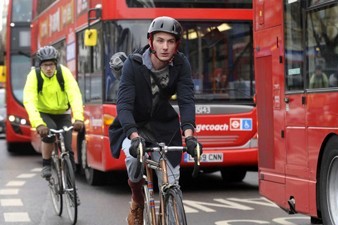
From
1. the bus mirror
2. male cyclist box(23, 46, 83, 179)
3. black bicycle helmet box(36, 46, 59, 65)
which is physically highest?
the bus mirror

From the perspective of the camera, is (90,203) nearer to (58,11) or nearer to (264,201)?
(264,201)

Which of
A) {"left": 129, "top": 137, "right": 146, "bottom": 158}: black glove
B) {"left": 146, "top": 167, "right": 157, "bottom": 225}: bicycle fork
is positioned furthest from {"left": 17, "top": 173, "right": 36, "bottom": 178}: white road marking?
{"left": 129, "top": 137, "right": 146, "bottom": 158}: black glove

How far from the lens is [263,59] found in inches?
374

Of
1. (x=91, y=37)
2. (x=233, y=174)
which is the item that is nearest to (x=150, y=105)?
(x=91, y=37)

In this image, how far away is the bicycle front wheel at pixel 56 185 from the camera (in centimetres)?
1019

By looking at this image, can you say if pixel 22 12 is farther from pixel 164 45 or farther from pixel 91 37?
pixel 164 45

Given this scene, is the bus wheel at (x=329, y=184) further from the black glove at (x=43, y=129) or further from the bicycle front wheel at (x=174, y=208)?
the black glove at (x=43, y=129)

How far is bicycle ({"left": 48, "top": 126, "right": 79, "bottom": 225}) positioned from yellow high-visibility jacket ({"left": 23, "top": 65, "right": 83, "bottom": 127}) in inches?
10.9

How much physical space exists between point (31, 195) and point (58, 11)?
18.1ft

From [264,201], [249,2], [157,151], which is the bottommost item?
[264,201]

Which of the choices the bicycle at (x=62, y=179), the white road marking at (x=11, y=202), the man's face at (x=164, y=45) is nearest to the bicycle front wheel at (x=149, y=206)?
the man's face at (x=164, y=45)

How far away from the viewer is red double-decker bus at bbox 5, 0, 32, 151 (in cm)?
2428

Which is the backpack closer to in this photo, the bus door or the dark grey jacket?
the bus door

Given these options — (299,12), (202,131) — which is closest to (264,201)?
(202,131)
